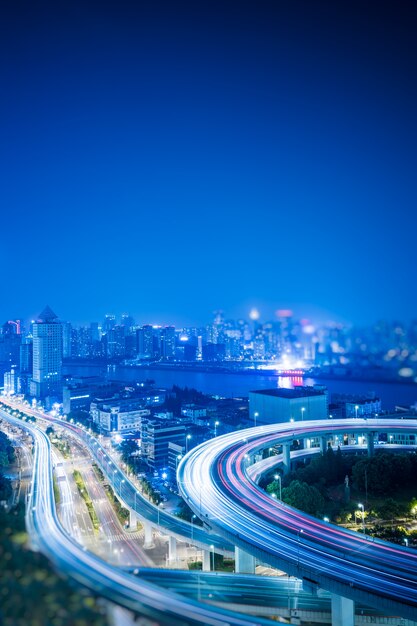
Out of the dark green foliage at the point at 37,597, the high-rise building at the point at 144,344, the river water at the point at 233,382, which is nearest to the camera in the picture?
the dark green foliage at the point at 37,597

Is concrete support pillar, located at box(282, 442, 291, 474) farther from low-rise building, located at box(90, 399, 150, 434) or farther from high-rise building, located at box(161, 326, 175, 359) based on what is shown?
→ high-rise building, located at box(161, 326, 175, 359)

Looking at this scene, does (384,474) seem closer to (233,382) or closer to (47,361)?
(47,361)

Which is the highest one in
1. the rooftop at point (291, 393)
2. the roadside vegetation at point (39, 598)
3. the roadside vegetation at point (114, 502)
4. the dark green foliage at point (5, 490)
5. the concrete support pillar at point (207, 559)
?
the roadside vegetation at point (39, 598)

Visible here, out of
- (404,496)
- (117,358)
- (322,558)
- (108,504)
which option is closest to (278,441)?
(404,496)

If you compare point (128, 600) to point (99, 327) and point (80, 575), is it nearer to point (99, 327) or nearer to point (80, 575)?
point (80, 575)

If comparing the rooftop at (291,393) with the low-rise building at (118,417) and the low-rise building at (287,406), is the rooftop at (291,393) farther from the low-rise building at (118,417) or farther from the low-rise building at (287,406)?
Answer: the low-rise building at (118,417)

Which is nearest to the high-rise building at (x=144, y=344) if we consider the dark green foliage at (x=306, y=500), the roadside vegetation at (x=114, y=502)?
the roadside vegetation at (x=114, y=502)

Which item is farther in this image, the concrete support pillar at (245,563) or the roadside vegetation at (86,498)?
the roadside vegetation at (86,498)
